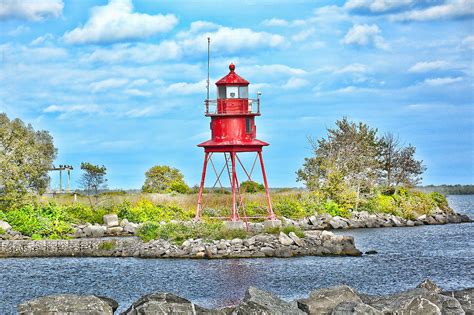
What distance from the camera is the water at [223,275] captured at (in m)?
26.3

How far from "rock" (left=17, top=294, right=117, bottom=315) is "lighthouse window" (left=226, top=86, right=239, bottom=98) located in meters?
20.2

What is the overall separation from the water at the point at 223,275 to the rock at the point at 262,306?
4.84m

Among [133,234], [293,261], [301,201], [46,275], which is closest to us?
[46,275]

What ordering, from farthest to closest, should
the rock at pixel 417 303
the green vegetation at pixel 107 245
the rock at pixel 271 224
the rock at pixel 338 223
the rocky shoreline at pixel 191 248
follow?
the rock at pixel 338 223, the rock at pixel 271 224, the green vegetation at pixel 107 245, the rocky shoreline at pixel 191 248, the rock at pixel 417 303

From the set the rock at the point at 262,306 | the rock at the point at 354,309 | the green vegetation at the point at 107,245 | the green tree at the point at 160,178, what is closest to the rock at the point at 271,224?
the green vegetation at the point at 107,245

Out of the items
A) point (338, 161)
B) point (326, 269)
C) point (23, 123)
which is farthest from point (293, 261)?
point (23, 123)

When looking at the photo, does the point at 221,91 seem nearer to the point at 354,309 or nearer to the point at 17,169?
the point at 17,169

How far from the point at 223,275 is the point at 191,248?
5363 mm

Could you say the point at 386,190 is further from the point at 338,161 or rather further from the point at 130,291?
the point at 130,291

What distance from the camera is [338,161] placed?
59.6m

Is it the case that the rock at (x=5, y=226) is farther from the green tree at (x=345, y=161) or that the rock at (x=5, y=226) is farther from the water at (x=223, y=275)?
the green tree at (x=345, y=161)

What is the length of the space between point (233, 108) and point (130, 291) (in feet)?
44.6

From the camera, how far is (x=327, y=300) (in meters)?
19.8

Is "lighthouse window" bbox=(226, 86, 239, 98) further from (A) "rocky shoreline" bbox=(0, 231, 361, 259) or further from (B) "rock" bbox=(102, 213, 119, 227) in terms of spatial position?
(B) "rock" bbox=(102, 213, 119, 227)
